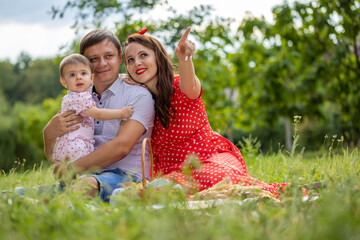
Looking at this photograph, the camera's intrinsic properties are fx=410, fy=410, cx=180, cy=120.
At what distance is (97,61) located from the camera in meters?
3.35

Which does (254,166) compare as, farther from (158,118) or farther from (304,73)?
(304,73)

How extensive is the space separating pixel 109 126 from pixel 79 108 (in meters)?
0.30

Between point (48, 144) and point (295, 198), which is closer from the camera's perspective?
point (295, 198)

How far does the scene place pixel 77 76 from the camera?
3061 mm

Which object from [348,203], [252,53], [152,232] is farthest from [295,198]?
[252,53]

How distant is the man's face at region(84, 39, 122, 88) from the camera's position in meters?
3.34

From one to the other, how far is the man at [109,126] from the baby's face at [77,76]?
0.72 feet

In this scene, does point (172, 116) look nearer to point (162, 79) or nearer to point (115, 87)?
point (162, 79)

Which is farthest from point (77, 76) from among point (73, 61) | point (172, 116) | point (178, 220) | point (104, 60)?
point (178, 220)

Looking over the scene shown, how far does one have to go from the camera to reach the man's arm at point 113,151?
2.96 meters

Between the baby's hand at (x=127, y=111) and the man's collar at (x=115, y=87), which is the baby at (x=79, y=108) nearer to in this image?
the baby's hand at (x=127, y=111)

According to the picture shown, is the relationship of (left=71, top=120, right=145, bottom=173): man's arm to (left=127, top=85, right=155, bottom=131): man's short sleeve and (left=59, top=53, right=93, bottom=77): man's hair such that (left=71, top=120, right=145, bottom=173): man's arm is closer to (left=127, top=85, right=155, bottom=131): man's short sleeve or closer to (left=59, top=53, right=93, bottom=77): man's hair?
(left=127, top=85, right=155, bottom=131): man's short sleeve

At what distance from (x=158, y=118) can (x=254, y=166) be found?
159 cm

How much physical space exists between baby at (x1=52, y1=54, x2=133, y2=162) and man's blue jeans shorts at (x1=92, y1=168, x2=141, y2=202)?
0.74ft
